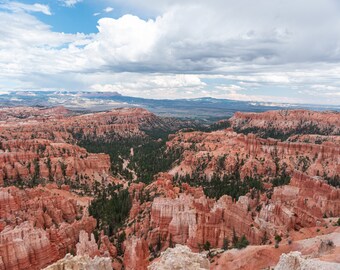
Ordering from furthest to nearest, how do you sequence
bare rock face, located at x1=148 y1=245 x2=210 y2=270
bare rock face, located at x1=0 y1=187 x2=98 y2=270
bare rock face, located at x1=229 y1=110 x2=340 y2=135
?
bare rock face, located at x1=229 y1=110 x2=340 y2=135 < bare rock face, located at x1=0 y1=187 x2=98 y2=270 < bare rock face, located at x1=148 y1=245 x2=210 y2=270

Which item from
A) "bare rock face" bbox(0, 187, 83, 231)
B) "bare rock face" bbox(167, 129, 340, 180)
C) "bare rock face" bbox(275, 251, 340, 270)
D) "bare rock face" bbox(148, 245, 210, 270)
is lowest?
"bare rock face" bbox(0, 187, 83, 231)

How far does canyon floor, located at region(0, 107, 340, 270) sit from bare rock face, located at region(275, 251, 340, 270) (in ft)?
0.24

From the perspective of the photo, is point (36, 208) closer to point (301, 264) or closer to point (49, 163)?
point (49, 163)

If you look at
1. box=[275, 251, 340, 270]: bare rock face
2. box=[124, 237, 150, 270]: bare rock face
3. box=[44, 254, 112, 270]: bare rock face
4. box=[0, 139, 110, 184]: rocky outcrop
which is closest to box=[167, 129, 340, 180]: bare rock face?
box=[0, 139, 110, 184]: rocky outcrop

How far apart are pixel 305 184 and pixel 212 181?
32744 mm

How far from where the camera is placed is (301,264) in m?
23.2

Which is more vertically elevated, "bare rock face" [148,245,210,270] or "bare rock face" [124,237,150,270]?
"bare rock face" [148,245,210,270]

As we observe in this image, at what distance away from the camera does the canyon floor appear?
3712 cm

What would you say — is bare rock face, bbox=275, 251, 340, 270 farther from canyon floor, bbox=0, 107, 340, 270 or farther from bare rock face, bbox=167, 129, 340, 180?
bare rock face, bbox=167, 129, 340, 180

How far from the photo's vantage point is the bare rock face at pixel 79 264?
24.8 m

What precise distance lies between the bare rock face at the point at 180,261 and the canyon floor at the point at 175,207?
0.29ft

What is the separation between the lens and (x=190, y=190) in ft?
232

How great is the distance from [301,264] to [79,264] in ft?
51.3

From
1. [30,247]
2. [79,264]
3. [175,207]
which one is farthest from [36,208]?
[79,264]
